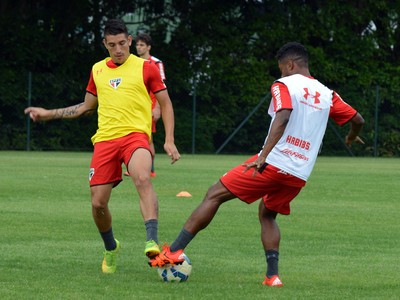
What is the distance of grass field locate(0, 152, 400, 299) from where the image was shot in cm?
803

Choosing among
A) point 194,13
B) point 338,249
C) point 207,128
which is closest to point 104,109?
point 338,249

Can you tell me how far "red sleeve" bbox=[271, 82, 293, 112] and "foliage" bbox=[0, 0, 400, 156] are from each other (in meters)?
26.0

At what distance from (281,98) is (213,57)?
96.1 ft

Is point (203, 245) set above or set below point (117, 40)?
below

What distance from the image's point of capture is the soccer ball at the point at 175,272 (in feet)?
27.5

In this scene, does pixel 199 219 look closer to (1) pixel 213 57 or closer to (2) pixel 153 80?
(2) pixel 153 80

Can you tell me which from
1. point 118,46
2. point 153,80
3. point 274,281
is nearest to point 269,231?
point 274,281

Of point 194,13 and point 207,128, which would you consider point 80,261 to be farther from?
point 194,13

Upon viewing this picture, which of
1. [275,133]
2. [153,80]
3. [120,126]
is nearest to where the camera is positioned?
[275,133]

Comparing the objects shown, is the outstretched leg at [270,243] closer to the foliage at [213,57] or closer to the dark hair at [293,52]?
the dark hair at [293,52]

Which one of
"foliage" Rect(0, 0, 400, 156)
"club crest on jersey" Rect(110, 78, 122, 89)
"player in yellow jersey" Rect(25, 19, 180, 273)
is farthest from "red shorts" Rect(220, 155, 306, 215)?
"foliage" Rect(0, 0, 400, 156)

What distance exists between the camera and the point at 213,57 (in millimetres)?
37125

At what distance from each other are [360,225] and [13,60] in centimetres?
2428

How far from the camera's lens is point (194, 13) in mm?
37906
